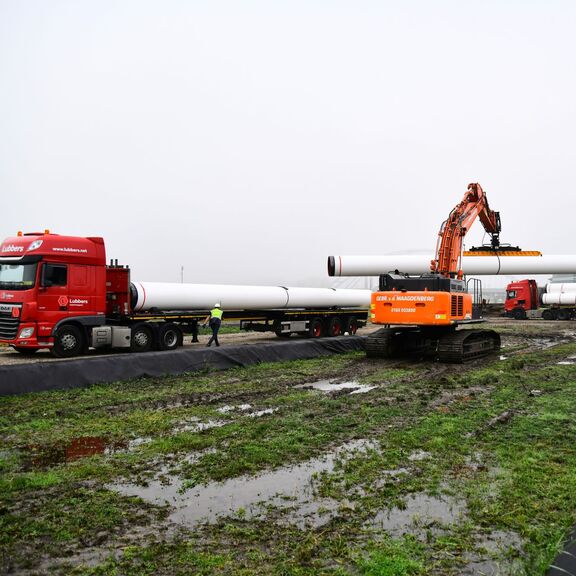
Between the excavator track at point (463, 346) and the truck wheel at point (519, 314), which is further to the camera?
the truck wheel at point (519, 314)

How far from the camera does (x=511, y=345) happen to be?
22.8 meters

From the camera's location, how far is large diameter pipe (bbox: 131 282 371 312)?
18.8 m

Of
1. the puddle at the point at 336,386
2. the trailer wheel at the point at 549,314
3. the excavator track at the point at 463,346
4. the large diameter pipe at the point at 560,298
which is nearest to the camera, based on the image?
the puddle at the point at 336,386

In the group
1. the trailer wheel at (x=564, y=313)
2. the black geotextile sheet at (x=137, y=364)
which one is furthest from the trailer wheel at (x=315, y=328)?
the trailer wheel at (x=564, y=313)

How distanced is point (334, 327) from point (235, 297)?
486 cm

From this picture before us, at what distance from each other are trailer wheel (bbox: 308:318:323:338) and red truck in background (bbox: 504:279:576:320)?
25.8 m

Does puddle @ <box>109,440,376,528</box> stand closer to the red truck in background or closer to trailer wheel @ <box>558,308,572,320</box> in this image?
the red truck in background

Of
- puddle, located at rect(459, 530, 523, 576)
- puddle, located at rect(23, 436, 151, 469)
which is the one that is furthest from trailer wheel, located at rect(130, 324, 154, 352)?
puddle, located at rect(459, 530, 523, 576)

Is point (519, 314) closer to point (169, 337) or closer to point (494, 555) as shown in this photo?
point (169, 337)

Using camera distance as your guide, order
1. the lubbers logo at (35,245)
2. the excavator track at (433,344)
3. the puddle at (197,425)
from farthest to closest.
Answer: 1. the excavator track at (433,344)
2. the lubbers logo at (35,245)
3. the puddle at (197,425)

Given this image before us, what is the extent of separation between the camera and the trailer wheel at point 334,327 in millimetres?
23784

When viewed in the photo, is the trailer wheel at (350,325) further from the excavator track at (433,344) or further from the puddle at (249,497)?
the puddle at (249,497)

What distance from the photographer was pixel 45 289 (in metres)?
16.1

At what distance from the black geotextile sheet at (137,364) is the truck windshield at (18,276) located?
3498 millimetres
